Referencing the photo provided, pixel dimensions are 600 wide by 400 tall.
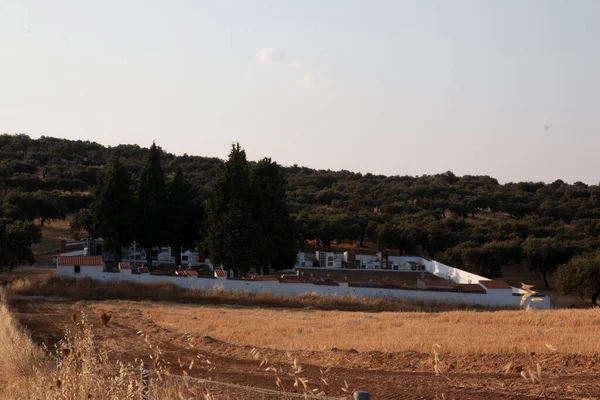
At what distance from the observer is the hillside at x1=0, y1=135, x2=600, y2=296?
205 feet

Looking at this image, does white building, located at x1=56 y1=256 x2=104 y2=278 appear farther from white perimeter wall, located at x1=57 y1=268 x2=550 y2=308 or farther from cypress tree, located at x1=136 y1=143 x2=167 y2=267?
cypress tree, located at x1=136 y1=143 x2=167 y2=267

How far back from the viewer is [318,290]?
40.6 metres

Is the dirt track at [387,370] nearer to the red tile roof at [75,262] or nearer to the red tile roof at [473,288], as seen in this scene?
the red tile roof at [75,262]

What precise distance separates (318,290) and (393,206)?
51533mm

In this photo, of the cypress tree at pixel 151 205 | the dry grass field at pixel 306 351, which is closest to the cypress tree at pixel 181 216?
the cypress tree at pixel 151 205

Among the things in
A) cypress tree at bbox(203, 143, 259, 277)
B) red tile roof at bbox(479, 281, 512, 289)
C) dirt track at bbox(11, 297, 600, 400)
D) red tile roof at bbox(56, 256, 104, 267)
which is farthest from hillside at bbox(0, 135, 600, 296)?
dirt track at bbox(11, 297, 600, 400)

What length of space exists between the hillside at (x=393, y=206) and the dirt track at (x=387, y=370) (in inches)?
1491

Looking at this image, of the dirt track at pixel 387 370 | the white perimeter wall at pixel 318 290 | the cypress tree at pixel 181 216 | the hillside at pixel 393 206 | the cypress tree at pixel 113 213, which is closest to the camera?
the dirt track at pixel 387 370

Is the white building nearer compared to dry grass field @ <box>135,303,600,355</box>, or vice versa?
dry grass field @ <box>135,303,600,355</box>

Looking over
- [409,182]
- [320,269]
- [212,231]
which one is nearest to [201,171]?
[409,182]

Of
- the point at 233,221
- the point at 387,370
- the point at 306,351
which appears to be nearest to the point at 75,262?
the point at 233,221

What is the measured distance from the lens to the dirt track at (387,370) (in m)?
12.1

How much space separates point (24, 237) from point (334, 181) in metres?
85.7

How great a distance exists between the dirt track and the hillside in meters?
37.9
